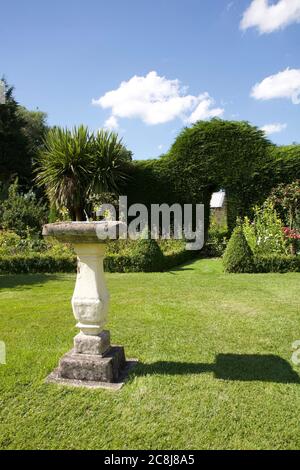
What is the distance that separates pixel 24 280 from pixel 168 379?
17.7ft

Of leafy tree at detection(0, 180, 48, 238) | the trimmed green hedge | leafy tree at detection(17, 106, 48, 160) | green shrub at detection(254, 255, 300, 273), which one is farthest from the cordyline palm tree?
leafy tree at detection(17, 106, 48, 160)

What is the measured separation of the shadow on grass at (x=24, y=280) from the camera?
277 inches

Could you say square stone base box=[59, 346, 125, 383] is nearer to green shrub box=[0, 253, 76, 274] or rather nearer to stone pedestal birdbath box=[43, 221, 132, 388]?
stone pedestal birdbath box=[43, 221, 132, 388]

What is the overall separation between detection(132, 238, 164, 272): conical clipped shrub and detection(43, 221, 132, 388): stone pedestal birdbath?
5372 millimetres

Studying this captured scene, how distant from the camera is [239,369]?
320 cm

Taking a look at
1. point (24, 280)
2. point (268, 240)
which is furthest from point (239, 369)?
point (268, 240)

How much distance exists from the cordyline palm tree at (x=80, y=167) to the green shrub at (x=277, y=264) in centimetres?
724

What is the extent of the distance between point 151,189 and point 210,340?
10450mm

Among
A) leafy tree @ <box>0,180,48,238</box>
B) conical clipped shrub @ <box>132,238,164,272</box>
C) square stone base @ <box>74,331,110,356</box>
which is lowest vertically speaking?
square stone base @ <box>74,331,110,356</box>

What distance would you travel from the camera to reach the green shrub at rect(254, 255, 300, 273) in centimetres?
810

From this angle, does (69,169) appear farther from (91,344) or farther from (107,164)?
(91,344)

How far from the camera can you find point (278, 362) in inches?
132
